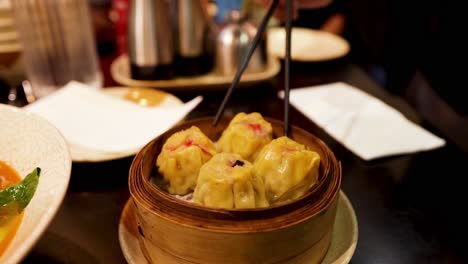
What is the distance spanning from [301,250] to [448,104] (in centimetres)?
178

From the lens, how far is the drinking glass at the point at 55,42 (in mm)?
1727

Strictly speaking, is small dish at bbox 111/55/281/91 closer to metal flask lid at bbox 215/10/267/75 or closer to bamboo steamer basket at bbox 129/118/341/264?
metal flask lid at bbox 215/10/267/75

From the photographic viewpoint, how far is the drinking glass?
1.73 metres

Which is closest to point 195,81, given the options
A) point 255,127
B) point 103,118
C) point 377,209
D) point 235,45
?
point 235,45

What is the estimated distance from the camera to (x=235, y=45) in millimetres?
1927

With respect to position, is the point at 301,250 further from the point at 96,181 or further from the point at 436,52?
the point at 436,52

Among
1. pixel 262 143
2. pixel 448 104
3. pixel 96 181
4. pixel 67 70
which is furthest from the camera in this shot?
pixel 448 104

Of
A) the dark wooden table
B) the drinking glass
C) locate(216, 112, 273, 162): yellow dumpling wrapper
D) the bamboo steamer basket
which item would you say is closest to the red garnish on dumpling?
locate(216, 112, 273, 162): yellow dumpling wrapper

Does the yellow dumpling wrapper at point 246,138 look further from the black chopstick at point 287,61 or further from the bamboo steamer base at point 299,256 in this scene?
the bamboo steamer base at point 299,256

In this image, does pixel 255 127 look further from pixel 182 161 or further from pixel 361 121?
pixel 361 121

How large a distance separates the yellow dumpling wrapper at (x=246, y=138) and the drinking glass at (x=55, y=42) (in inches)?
45.2

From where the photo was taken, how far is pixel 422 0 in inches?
97.8

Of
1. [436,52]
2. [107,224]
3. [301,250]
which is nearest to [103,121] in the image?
[107,224]

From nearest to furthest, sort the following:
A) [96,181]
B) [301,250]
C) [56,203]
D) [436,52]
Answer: [56,203] < [301,250] < [96,181] < [436,52]
